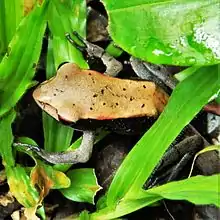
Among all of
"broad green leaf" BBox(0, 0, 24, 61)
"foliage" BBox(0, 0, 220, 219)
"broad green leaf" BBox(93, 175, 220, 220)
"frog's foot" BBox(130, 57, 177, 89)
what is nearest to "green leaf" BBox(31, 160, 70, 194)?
"foliage" BBox(0, 0, 220, 219)

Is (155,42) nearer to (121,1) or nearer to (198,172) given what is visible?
(121,1)

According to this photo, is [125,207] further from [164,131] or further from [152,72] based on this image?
[152,72]

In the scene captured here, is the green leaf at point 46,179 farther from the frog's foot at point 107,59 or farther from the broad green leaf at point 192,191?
the frog's foot at point 107,59

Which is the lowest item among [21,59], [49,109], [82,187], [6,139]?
[82,187]

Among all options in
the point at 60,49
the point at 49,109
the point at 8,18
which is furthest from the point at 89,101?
the point at 8,18

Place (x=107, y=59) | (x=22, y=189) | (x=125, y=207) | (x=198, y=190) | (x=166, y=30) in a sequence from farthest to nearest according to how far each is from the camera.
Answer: (x=107, y=59)
(x=22, y=189)
(x=125, y=207)
(x=166, y=30)
(x=198, y=190)

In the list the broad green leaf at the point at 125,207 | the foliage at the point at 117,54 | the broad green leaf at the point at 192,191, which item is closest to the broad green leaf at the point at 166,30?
the foliage at the point at 117,54
